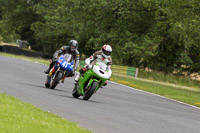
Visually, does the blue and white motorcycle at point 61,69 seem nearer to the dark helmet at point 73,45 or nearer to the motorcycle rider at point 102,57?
the dark helmet at point 73,45

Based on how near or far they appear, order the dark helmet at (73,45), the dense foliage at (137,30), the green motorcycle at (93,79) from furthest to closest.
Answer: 1. the dense foliage at (137,30)
2. the dark helmet at (73,45)
3. the green motorcycle at (93,79)

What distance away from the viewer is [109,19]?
43875mm

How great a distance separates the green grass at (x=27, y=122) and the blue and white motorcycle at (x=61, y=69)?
5843mm

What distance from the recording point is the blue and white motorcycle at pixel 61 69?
14672mm

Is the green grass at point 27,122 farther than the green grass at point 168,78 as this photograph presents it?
No

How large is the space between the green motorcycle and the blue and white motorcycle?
134 centimetres

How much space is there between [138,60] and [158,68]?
8.88ft

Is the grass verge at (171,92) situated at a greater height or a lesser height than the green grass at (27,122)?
lesser

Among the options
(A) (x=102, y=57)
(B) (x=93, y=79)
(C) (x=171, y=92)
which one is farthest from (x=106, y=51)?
(C) (x=171, y=92)

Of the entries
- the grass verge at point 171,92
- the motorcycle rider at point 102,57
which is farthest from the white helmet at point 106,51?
the grass verge at point 171,92

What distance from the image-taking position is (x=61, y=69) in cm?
1488

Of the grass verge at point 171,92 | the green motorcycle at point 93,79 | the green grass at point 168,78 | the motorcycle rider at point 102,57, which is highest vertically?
the motorcycle rider at point 102,57

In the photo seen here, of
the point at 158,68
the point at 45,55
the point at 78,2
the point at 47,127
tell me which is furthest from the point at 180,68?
the point at 47,127

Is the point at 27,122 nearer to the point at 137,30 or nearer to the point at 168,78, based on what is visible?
the point at 168,78
